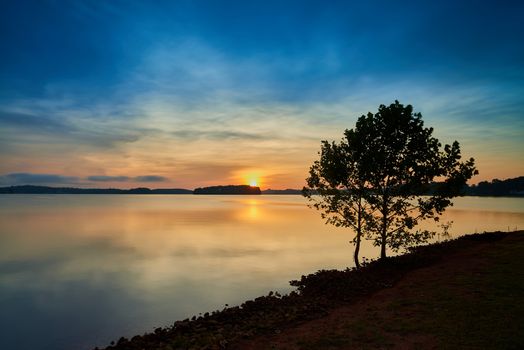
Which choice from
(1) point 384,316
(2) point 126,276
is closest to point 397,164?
(1) point 384,316

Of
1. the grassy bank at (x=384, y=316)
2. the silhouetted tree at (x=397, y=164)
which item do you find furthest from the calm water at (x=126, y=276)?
the silhouetted tree at (x=397, y=164)

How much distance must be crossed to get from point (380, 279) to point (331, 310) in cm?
923

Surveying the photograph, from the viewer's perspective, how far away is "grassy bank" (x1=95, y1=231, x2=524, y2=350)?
15530mm

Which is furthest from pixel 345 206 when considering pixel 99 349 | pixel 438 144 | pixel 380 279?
pixel 99 349

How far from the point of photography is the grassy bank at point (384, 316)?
15530 mm

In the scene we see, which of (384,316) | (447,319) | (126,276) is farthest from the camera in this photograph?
(126,276)

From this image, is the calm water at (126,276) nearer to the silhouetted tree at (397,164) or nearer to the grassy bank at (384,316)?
the grassy bank at (384,316)

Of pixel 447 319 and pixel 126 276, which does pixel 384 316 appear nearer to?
pixel 447 319

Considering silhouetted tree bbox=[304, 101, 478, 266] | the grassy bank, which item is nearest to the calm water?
the grassy bank

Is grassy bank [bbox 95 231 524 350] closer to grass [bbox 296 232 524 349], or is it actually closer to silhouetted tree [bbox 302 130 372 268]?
grass [bbox 296 232 524 349]

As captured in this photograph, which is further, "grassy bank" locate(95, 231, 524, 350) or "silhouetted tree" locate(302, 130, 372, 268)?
"silhouetted tree" locate(302, 130, 372, 268)

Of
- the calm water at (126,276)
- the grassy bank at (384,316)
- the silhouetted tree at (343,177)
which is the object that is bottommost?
the calm water at (126,276)

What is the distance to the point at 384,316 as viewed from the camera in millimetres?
18891

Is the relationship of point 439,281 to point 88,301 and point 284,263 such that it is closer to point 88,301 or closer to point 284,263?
point 284,263
